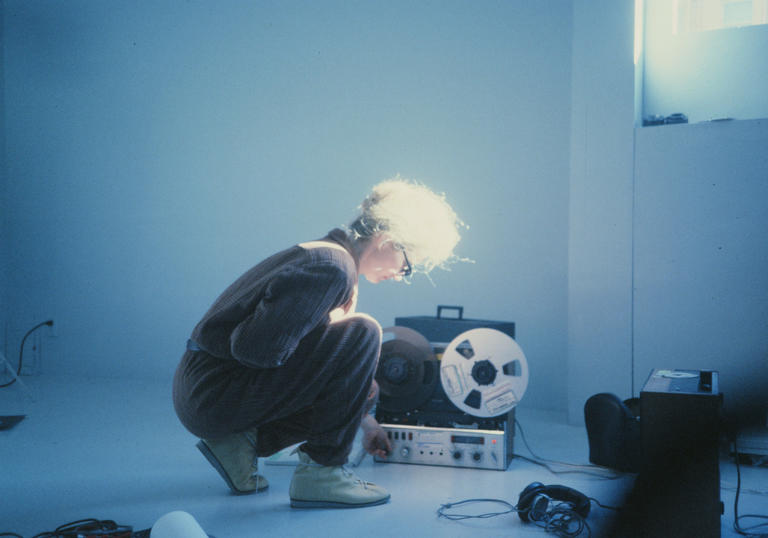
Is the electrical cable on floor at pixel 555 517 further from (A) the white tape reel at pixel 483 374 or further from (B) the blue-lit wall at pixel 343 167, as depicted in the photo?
(B) the blue-lit wall at pixel 343 167

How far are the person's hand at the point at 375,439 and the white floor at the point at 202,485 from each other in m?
0.05

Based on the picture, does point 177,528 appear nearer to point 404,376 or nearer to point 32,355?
point 404,376

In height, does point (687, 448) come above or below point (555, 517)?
above

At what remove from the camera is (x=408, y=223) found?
75.2 inches

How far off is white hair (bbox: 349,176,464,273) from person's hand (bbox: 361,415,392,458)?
2.05 ft

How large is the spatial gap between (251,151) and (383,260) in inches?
87.1

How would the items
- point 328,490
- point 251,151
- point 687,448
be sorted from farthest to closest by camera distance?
point 251,151
point 328,490
point 687,448

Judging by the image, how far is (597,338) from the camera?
9.62ft

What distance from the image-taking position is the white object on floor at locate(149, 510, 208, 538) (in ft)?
3.97

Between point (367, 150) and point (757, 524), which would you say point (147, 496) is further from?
point (367, 150)

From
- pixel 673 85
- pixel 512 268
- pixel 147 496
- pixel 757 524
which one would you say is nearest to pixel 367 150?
pixel 512 268

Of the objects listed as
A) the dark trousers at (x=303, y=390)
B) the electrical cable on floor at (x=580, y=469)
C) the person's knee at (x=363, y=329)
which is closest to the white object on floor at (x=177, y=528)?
the dark trousers at (x=303, y=390)

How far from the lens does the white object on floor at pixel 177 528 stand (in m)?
1.21

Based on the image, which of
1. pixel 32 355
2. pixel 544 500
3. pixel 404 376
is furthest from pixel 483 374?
pixel 32 355
